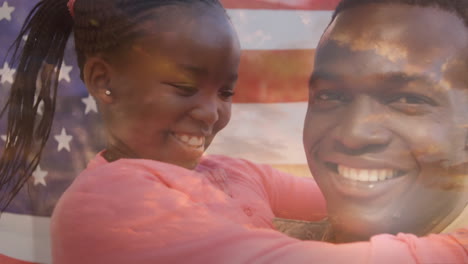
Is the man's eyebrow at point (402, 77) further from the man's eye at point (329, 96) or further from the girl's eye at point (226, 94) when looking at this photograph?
the girl's eye at point (226, 94)

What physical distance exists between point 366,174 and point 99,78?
14.5 inches

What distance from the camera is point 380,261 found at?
598 mm

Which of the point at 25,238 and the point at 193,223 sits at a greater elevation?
the point at 193,223

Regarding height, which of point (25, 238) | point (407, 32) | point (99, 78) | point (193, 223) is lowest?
point (25, 238)

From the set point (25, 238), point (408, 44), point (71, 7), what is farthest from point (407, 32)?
point (25, 238)

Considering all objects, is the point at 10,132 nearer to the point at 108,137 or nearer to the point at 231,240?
the point at 108,137

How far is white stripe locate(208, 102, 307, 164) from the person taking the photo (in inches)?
28.1

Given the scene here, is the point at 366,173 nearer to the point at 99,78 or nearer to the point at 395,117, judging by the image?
the point at 395,117

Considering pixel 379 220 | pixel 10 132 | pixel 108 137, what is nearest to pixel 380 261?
pixel 379 220

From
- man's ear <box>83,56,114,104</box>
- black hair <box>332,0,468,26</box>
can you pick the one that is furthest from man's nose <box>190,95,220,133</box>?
black hair <box>332,0,468,26</box>

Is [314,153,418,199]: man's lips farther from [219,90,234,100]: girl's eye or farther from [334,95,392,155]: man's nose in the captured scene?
[219,90,234,100]: girl's eye

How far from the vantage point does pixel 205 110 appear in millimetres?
660

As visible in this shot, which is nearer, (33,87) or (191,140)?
(191,140)

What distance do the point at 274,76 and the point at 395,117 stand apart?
0.17 metres
